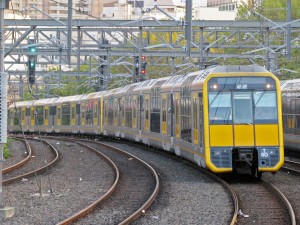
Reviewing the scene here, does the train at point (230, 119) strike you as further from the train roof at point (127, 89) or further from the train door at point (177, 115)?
the train roof at point (127, 89)

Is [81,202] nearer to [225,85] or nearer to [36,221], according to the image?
[36,221]

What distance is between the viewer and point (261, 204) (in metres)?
16.5

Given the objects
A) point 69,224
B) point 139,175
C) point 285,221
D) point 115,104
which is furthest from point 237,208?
point 115,104

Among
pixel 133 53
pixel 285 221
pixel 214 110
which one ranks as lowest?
pixel 285 221

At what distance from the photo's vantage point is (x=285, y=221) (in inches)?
562

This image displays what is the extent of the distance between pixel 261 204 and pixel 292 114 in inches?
506

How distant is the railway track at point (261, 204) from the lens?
14461mm

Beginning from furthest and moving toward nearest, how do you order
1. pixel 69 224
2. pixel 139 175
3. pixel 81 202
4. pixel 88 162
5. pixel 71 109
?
pixel 71 109, pixel 88 162, pixel 139 175, pixel 81 202, pixel 69 224

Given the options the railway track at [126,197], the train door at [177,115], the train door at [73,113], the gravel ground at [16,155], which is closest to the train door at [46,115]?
the train door at [73,113]

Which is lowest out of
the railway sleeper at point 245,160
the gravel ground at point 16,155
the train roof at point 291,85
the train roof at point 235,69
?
the gravel ground at point 16,155

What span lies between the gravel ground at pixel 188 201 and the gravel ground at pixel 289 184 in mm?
1178

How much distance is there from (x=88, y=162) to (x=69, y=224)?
14.0 m

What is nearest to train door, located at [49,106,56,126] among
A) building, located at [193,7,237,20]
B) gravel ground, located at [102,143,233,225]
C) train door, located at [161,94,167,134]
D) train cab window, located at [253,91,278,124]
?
train door, located at [161,94,167,134]

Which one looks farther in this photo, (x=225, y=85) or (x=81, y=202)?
(x=225, y=85)
